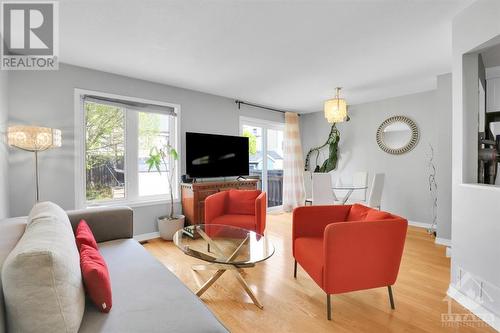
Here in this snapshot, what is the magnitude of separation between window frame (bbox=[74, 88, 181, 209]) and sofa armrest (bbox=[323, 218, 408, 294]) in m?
2.77

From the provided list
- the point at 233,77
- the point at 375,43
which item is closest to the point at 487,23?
the point at 375,43

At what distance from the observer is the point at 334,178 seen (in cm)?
540

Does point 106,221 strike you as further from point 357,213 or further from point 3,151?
point 357,213

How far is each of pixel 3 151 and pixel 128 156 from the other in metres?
1.26

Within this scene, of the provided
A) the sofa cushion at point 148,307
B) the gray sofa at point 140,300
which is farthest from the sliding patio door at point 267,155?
the sofa cushion at point 148,307

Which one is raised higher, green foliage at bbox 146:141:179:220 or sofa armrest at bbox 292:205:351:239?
green foliage at bbox 146:141:179:220

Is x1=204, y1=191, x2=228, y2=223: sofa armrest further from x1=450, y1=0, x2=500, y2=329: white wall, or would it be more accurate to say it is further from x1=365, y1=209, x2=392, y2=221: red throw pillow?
x1=450, y1=0, x2=500, y2=329: white wall

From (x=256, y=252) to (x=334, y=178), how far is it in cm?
392

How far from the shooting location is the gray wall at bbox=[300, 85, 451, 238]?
13.5ft

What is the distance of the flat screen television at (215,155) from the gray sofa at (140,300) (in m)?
2.01

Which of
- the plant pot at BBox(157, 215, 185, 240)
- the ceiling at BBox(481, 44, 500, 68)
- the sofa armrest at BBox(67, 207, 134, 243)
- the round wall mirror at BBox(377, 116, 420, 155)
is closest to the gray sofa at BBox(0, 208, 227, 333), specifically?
the sofa armrest at BBox(67, 207, 134, 243)

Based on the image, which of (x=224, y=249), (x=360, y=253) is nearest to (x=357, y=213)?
(x=360, y=253)

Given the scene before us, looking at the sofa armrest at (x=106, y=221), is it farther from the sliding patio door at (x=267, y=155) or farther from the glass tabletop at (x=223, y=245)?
the sliding patio door at (x=267, y=155)

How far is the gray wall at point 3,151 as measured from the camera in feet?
7.62
